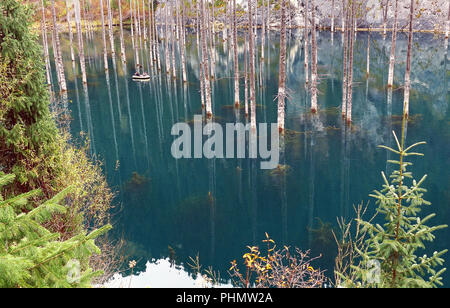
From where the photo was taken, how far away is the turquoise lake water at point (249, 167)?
2108 cm

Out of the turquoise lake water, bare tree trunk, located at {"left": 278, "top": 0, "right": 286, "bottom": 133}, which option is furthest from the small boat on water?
bare tree trunk, located at {"left": 278, "top": 0, "right": 286, "bottom": 133}

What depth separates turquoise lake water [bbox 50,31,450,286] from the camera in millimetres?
21078

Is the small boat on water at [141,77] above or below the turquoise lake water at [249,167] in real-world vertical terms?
above

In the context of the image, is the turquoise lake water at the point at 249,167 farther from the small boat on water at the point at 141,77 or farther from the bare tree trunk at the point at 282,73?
the small boat on water at the point at 141,77

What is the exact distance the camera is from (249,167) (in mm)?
29500

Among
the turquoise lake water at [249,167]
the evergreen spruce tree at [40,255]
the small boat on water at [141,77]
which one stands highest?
the small boat on water at [141,77]

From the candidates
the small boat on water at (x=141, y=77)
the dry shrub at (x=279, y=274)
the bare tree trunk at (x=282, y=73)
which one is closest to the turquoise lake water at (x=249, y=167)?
the dry shrub at (x=279, y=274)

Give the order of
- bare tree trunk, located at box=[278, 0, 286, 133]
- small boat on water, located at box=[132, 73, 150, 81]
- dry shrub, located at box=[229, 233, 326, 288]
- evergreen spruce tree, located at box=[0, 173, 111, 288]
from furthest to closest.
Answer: small boat on water, located at box=[132, 73, 150, 81], bare tree trunk, located at box=[278, 0, 286, 133], dry shrub, located at box=[229, 233, 326, 288], evergreen spruce tree, located at box=[0, 173, 111, 288]

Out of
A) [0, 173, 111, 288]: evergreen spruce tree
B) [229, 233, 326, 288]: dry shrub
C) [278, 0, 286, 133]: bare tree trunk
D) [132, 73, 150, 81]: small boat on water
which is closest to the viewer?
[0, 173, 111, 288]: evergreen spruce tree

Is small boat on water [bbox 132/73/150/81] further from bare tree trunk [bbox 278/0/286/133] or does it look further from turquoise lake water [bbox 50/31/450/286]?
bare tree trunk [bbox 278/0/286/133]

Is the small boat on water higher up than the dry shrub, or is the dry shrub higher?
the small boat on water

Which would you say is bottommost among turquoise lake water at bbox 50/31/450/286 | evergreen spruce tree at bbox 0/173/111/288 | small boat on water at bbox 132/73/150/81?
turquoise lake water at bbox 50/31/450/286
